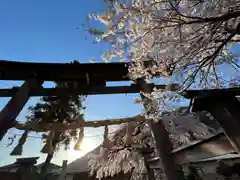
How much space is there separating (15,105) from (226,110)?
11.5 feet

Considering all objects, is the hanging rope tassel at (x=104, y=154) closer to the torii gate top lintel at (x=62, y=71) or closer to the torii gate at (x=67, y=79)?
the torii gate at (x=67, y=79)

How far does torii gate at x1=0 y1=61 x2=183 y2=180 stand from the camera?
3.36m

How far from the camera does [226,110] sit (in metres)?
1.56

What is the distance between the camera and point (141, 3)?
208 cm

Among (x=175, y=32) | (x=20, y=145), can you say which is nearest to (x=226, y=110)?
(x=175, y=32)

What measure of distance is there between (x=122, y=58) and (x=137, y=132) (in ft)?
18.5

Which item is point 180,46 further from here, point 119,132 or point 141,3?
point 119,132

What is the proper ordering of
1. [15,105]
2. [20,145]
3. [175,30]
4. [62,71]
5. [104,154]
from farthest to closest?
1. [104,154]
2. [20,145]
3. [62,71]
4. [15,105]
5. [175,30]

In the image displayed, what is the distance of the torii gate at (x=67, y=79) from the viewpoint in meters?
3.36

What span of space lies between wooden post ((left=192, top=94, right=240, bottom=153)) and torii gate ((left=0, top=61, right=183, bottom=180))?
182 cm

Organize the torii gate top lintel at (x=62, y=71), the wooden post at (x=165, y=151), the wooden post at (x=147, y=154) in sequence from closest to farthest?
the wooden post at (x=165, y=151) < the torii gate top lintel at (x=62, y=71) < the wooden post at (x=147, y=154)

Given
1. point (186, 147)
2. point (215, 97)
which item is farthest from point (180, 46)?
point (186, 147)

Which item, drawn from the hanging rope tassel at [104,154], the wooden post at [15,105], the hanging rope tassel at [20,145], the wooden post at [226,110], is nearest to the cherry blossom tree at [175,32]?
the wooden post at [226,110]

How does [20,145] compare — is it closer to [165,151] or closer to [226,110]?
[165,151]
